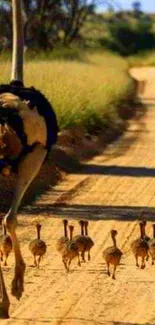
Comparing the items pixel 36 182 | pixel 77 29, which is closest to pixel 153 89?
pixel 77 29

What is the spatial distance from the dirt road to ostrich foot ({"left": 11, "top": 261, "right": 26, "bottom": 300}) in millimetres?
225

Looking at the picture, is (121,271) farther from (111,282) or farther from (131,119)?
(131,119)

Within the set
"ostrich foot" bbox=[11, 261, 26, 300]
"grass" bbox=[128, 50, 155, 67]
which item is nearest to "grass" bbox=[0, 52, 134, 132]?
"ostrich foot" bbox=[11, 261, 26, 300]

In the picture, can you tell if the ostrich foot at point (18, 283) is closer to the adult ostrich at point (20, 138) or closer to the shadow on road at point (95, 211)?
the adult ostrich at point (20, 138)

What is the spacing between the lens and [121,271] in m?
10.5

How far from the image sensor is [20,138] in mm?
8008

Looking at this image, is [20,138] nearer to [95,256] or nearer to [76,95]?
[95,256]

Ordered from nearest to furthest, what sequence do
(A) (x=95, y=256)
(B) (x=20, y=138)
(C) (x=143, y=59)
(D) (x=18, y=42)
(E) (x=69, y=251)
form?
(B) (x=20, y=138) → (D) (x=18, y=42) → (E) (x=69, y=251) → (A) (x=95, y=256) → (C) (x=143, y=59)

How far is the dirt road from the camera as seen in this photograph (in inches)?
349

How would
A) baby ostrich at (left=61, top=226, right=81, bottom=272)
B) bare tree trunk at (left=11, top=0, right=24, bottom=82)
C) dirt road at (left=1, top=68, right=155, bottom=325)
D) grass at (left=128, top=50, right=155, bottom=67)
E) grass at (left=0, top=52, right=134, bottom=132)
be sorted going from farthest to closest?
grass at (left=128, top=50, right=155, bottom=67) → grass at (left=0, top=52, right=134, bottom=132) → baby ostrich at (left=61, top=226, right=81, bottom=272) → bare tree trunk at (left=11, top=0, right=24, bottom=82) → dirt road at (left=1, top=68, right=155, bottom=325)

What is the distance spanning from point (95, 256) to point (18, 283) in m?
2.77

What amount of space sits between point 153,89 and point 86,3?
6.45 metres

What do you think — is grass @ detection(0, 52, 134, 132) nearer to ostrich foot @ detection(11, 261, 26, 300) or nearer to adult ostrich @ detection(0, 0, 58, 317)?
adult ostrich @ detection(0, 0, 58, 317)

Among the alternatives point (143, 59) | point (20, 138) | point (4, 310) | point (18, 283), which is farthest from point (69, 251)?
point (143, 59)
